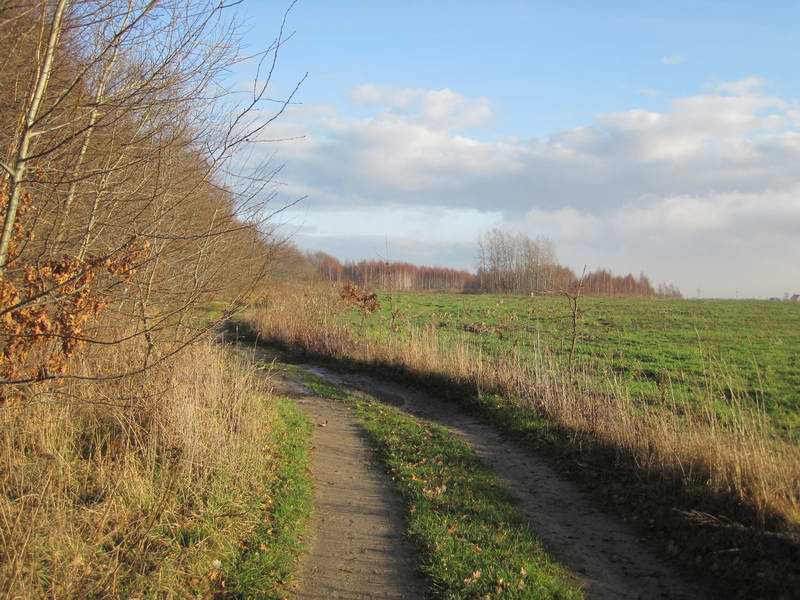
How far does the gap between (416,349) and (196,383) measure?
8.75m

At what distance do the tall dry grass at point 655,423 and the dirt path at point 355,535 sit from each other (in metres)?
3.15

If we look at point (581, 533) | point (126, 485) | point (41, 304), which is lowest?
point (581, 533)

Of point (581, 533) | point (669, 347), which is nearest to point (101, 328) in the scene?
point (581, 533)

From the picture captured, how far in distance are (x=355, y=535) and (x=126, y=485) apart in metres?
2.08

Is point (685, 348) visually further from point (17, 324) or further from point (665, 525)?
point (17, 324)

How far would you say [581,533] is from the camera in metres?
6.48

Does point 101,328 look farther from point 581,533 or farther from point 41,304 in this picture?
point 581,533

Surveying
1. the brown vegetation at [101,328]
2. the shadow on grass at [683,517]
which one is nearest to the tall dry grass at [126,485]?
the brown vegetation at [101,328]

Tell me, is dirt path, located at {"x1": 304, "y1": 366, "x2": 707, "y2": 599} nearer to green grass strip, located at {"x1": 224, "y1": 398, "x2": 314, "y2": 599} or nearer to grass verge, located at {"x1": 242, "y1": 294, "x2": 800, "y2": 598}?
grass verge, located at {"x1": 242, "y1": 294, "x2": 800, "y2": 598}

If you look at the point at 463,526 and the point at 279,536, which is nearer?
the point at 279,536

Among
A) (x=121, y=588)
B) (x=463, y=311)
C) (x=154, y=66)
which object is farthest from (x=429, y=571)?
(x=463, y=311)

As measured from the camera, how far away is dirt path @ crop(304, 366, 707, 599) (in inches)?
210

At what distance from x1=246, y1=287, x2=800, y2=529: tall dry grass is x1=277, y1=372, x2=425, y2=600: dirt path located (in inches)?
124

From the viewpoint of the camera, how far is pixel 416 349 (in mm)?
15812
